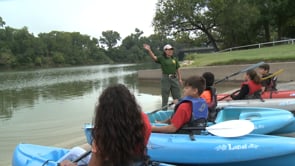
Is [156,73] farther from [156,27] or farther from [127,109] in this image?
[127,109]

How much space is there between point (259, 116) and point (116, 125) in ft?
12.2

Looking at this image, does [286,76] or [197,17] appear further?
[197,17]

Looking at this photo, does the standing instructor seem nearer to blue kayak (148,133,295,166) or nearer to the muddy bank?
blue kayak (148,133,295,166)

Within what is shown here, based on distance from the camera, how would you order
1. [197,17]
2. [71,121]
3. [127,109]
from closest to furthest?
[127,109] < [71,121] < [197,17]

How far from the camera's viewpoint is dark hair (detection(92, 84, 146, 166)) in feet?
8.32

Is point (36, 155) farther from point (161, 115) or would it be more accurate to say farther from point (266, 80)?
point (266, 80)

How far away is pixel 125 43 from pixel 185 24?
7620 centimetres

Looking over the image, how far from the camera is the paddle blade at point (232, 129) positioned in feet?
14.1

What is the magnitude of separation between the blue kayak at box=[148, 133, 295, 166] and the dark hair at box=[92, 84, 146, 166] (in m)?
1.83

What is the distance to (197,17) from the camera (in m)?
36.3

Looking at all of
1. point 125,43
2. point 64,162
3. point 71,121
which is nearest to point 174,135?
point 64,162

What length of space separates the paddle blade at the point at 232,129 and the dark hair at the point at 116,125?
6.47 feet

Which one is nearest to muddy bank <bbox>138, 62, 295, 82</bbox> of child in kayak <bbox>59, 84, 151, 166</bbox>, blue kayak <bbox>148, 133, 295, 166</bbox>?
blue kayak <bbox>148, 133, 295, 166</bbox>

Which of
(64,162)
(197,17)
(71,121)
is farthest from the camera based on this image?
(197,17)
